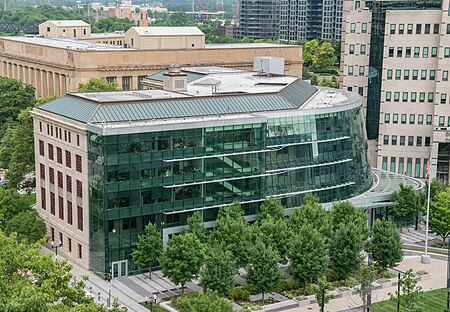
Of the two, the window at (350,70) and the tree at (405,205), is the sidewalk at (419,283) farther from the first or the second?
the window at (350,70)

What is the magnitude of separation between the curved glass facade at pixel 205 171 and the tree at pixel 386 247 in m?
13.1

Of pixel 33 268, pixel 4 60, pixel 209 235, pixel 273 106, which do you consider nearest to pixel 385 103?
pixel 273 106

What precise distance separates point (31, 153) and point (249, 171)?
35578 millimetres

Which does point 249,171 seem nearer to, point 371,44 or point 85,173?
point 85,173

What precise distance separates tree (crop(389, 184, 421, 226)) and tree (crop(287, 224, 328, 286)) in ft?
76.7

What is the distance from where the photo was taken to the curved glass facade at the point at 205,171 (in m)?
76.8

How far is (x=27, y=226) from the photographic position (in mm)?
82312

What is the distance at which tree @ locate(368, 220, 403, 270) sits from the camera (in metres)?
77.5

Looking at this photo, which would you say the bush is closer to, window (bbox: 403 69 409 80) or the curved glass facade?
the curved glass facade

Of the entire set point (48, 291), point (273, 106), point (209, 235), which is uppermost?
point (273, 106)

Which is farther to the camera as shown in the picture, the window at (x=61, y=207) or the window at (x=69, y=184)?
the window at (x=61, y=207)

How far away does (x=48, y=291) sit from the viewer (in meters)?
48.6

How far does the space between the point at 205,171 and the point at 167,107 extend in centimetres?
880

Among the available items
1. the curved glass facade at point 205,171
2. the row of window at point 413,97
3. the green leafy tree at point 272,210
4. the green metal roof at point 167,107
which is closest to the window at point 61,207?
the curved glass facade at point 205,171
